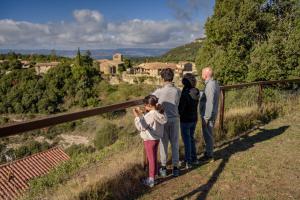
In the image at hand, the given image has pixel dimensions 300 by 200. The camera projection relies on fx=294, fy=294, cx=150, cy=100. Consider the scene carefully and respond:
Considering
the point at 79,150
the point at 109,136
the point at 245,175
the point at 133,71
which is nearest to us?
the point at 245,175

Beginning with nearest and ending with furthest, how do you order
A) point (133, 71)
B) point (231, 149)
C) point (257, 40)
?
1. point (231, 149)
2. point (257, 40)
3. point (133, 71)

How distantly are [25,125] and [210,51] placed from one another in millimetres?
16452

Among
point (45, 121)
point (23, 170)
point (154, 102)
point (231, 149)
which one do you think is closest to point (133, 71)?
point (23, 170)

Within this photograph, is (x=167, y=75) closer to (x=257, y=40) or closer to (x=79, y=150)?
(x=257, y=40)

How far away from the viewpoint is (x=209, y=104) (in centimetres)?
507

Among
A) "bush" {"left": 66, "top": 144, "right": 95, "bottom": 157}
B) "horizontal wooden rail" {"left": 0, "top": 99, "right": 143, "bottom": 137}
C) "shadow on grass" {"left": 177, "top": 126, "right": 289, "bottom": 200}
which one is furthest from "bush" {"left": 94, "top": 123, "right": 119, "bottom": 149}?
"horizontal wooden rail" {"left": 0, "top": 99, "right": 143, "bottom": 137}

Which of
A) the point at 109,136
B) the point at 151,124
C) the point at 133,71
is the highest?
the point at 151,124

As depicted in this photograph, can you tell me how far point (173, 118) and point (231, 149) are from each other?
229 cm

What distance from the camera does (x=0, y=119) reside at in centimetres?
4297

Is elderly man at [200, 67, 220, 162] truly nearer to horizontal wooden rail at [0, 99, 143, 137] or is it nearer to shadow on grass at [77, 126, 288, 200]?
shadow on grass at [77, 126, 288, 200]

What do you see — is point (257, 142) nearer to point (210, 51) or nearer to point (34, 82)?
point (210, 51)

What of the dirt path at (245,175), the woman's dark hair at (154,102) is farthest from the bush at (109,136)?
the woman's dark hair at (154,102)

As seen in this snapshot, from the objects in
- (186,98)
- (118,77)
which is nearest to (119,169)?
(186,98)

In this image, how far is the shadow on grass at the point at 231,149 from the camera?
4.08m
